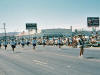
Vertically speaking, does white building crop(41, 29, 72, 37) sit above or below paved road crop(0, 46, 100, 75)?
above

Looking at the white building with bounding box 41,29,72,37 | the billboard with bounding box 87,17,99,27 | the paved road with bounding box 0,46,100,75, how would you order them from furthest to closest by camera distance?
the white building with bounding box 41,29,72,37, the billboard with bounding box 87,17,99,27, the paved road with bounding box 0,46,100,75

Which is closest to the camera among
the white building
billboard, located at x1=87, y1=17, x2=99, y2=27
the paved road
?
the paved road

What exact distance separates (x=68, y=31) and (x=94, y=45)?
114641 mm

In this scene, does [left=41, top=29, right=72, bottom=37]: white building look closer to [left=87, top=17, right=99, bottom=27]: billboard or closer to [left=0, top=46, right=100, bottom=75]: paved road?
[left=87, top=17, right=99, bottom=27]: billboard

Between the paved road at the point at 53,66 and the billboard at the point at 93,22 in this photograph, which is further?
the billboard at the point at 93,22

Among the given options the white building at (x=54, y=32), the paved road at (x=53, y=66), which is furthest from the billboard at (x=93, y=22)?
the white building at (x=54, y=32)

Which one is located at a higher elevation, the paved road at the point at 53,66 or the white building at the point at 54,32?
the white building at the point at 54,32

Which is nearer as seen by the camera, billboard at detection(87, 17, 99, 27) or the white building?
billboard at detection(87, 17, 99, 27)

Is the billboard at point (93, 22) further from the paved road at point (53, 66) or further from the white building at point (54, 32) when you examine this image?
the white building at point (54, 32)

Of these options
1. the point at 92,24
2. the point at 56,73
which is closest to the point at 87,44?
the point at 92,24

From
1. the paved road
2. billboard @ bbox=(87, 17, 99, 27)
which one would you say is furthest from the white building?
the paved road

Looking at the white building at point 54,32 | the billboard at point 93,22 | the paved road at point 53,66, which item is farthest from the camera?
the white building at point 54,32

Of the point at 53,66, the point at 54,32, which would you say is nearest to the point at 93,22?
the point at 53,66

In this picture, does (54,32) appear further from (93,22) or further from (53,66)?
(53,66)
